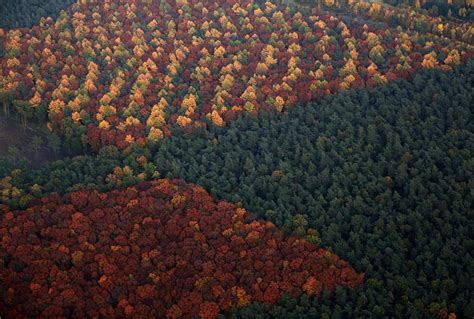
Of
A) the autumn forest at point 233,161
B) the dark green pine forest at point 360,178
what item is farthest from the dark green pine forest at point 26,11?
the dark green pine forest at point 360,178

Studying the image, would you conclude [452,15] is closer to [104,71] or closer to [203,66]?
[203,66]

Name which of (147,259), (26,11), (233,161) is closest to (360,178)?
→ (233,161)

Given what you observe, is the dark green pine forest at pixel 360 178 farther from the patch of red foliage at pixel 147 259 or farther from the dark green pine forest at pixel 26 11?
the dark green pine forest at pixel 26 11

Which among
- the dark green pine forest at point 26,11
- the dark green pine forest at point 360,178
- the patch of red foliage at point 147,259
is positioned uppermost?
the dark green pine forest at point 26,11

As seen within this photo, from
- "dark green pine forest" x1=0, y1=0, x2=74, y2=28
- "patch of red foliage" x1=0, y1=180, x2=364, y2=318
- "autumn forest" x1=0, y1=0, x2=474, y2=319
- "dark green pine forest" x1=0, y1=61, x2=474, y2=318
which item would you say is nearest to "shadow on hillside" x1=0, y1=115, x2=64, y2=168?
"autumn forest" x1=0, y1=0, x2=474, y2=319

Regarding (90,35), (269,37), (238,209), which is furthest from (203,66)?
(238,209)
